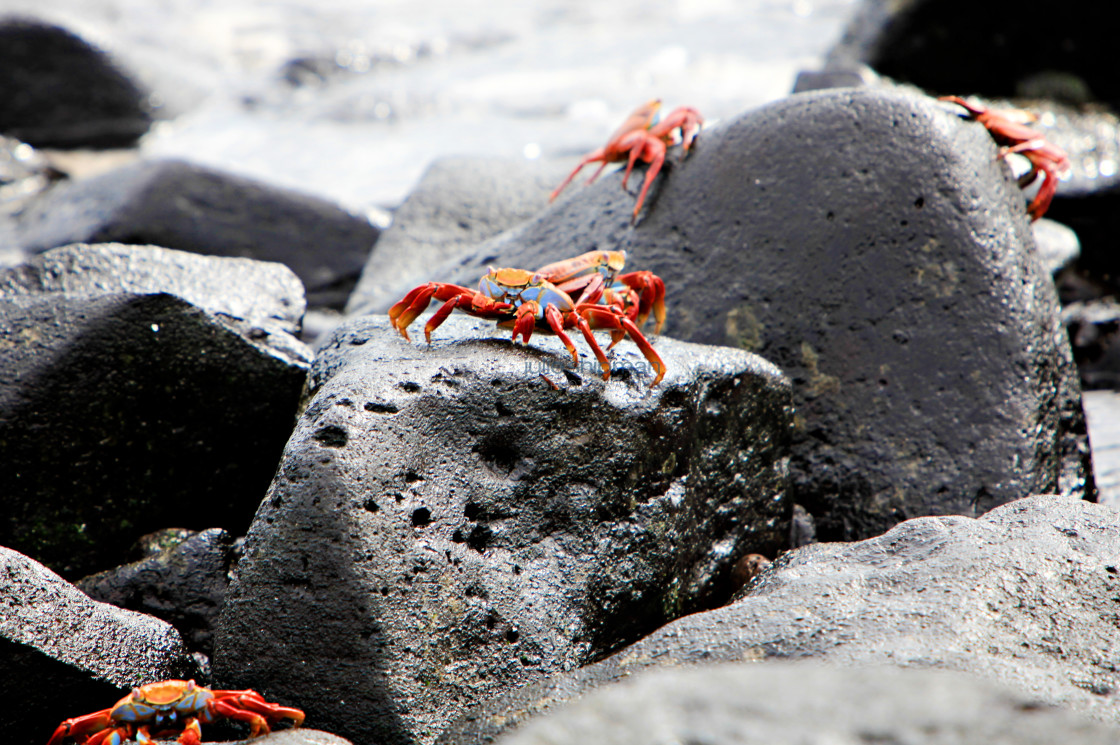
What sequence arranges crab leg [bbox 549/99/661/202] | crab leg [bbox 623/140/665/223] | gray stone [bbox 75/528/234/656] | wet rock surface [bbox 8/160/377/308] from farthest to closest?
wet rock surface [bbox 8/160/377/308] → crab leg [bbox 549/99/661/202] → crab leg [bbox 623/140/665/223] → gray stone [bbox 75/528/234/656]

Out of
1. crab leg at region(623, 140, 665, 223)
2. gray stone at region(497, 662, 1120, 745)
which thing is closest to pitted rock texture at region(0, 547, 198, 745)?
gray stone at region(497, 662, 1120, 745)

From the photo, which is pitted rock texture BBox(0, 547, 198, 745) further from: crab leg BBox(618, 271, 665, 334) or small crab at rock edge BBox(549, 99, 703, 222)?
small crab at rock edge BBox(549, 99, 703, 222)

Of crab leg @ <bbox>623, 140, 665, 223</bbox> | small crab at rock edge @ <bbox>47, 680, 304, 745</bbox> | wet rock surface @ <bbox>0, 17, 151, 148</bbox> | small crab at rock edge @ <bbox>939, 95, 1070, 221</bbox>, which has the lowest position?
wet rock surface @ <bbox>0, 17, 151, 148</bbox>

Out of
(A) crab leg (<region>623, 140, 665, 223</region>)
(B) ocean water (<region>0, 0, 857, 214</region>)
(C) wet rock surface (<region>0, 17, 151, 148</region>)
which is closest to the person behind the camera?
(A) crab leg (<region>623, 140, 665, 223</region>)

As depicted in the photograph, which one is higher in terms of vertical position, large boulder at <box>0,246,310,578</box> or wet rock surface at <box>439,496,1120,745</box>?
wet rock surface at <box>439,496,1120,745</box>

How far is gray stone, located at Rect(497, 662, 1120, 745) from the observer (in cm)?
130

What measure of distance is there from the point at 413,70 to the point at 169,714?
15.7 meters

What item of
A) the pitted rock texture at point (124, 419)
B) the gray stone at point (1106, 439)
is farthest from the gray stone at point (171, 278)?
the gray stone at point (1106, 439)

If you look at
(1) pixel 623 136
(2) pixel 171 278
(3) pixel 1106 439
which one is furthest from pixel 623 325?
(3) pixel 1106 439

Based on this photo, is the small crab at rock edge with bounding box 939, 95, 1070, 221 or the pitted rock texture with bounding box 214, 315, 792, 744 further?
the small crab at rock edge with bounding box 939, 95, 1070, 221

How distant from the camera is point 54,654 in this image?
2760mm

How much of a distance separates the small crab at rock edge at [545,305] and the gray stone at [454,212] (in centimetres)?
290

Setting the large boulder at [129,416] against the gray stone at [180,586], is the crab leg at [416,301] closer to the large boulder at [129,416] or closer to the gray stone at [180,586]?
the large boulder at [129,416]

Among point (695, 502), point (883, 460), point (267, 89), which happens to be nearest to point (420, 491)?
point (695, 502)
